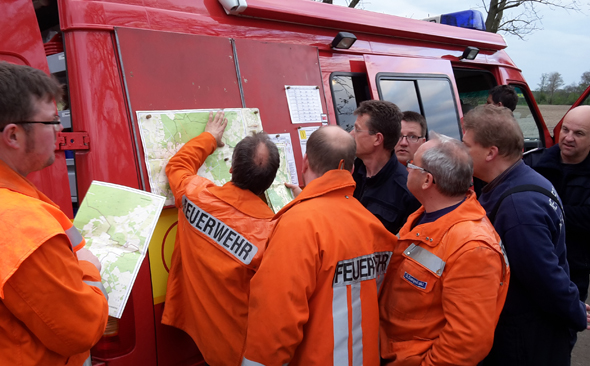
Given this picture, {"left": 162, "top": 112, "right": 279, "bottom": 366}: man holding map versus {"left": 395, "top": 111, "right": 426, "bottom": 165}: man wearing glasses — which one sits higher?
{"left": 395, "top": 111, "right": 426, "bottom": 165}: man wearing glasses

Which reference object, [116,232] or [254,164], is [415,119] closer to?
[254,164]

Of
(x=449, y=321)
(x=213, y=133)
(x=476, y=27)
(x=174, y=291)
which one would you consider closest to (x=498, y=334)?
(x=449, y=321)

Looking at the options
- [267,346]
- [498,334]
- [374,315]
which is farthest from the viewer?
[498,334]

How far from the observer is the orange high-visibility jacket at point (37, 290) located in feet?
3.62

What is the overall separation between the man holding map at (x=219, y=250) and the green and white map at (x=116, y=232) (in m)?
0.26

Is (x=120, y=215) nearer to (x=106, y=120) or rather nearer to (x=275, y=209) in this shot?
(x=106, y=120)

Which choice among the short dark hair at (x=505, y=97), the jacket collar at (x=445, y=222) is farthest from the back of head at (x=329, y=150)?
the short dark hair at (x=505, y=97)

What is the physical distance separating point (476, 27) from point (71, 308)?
16.3ft

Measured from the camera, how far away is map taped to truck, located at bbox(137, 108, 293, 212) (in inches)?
83.9

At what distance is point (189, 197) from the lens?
78.2 inches

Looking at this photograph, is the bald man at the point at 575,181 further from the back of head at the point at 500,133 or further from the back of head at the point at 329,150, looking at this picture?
the back of head at the point at 329,150

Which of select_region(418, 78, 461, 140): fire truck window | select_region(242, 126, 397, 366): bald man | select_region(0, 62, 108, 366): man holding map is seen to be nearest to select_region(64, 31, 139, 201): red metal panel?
select_region(0, 62, 108, 366): man holding map

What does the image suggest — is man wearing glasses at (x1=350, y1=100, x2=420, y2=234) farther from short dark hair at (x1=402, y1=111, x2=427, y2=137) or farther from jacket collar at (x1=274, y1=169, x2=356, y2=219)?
jacket collar at (x1=274, y1=169, x2=356, y2=219)

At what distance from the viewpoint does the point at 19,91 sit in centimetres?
126
